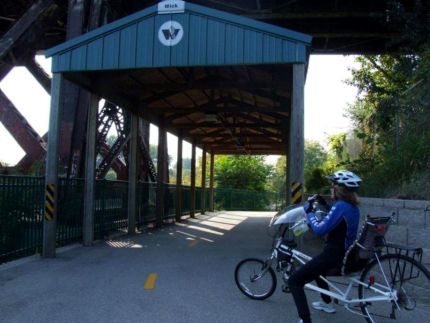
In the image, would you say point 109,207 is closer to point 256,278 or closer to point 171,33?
point 171,33

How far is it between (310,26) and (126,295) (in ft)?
55.7

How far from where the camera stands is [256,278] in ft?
23.3

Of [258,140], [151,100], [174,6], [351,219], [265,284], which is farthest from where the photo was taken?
[258,140]

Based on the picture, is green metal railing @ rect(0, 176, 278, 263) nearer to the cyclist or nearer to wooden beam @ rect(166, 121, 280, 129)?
wooden beam @ rect(166, 121, 280, 129)

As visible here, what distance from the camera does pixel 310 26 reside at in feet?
71.3

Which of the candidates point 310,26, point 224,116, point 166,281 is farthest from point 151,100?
point 166,281

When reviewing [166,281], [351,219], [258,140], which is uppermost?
[258,140]

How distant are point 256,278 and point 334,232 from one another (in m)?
1.87

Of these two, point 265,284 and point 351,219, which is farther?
point 265,284

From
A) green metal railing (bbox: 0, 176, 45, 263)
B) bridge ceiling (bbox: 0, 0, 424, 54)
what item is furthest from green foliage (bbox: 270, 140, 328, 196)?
green metal railing (bbox: 0, 176, 45, 263)

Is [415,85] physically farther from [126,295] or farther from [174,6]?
[126,295]

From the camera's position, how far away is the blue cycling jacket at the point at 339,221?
18.1 ft

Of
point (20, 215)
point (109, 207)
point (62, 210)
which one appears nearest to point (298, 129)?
point (20, 215)

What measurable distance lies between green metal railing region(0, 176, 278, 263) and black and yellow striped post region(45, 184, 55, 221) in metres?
0.15
